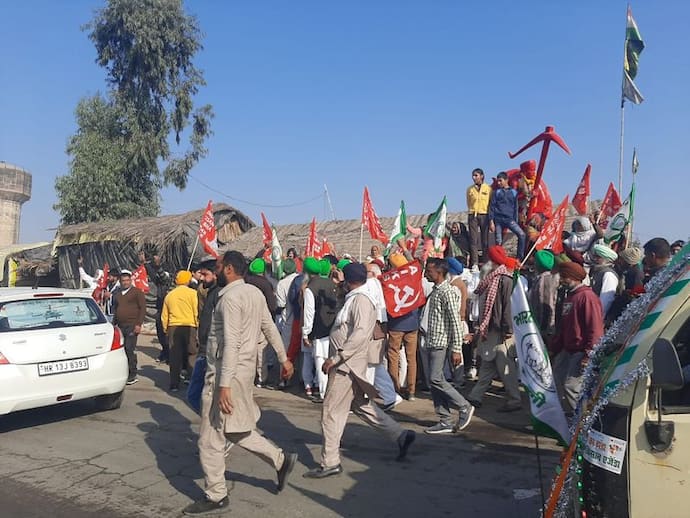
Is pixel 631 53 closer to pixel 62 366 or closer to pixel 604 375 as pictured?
pixel 604 375

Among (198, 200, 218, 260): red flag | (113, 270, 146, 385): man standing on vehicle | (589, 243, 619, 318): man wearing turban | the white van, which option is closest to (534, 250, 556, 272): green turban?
(589, 243, 619, 318): man wearing turban

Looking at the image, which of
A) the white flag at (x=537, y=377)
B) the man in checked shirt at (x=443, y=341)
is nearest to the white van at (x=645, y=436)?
the white flag at (x=537, y=377)

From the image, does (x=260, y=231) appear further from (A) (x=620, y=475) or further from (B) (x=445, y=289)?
(A) (x=620, y=475)

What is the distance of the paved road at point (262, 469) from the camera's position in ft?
15.1

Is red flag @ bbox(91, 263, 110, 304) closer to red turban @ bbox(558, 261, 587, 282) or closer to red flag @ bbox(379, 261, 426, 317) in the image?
red flag @ bbox(379, 261, 426, 317)

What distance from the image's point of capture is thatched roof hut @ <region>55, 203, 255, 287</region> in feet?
57.3

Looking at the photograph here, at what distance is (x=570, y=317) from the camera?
5.79 meters

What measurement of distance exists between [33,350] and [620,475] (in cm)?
614

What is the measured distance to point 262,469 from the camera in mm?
5508

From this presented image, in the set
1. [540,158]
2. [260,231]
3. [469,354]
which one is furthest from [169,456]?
[260,231]

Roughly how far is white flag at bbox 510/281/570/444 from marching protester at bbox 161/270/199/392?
6.83 metres

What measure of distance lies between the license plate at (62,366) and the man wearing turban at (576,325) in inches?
211

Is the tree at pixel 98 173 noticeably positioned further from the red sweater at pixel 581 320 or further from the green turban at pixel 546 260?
the red sweater at pixel 581 320

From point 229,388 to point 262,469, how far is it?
1.51 metres
